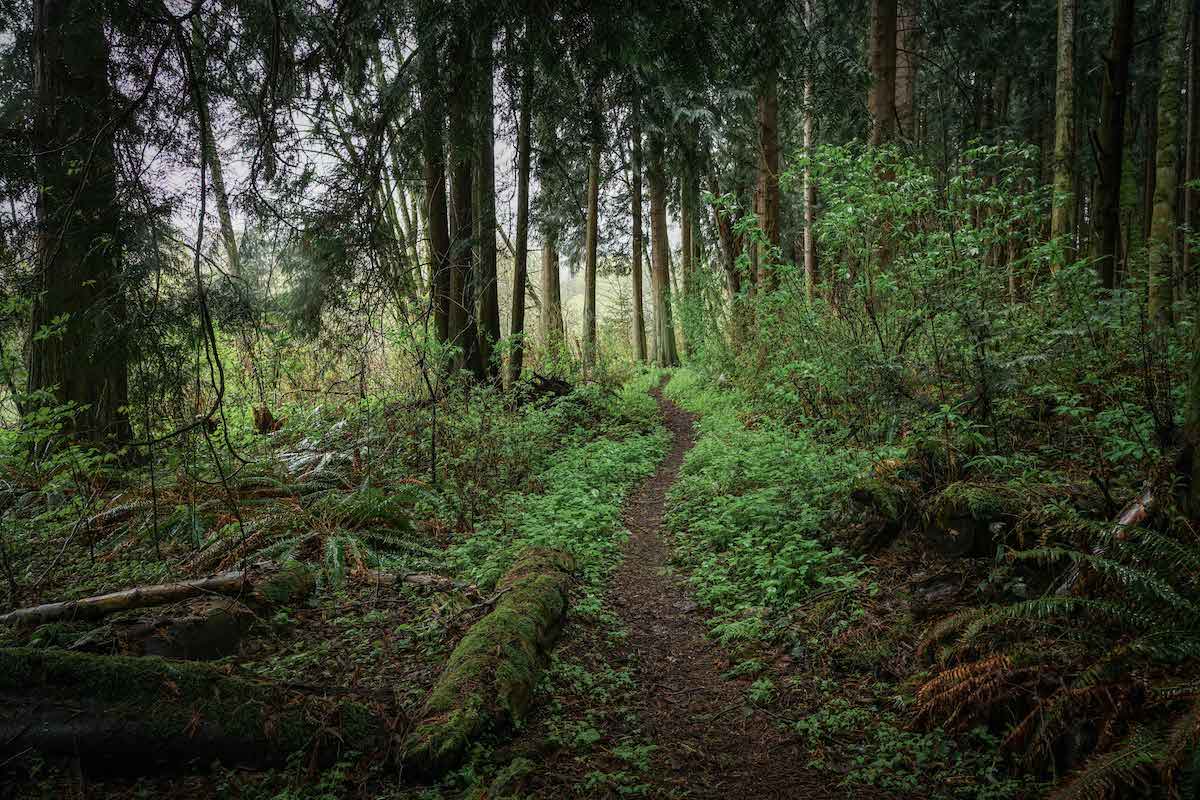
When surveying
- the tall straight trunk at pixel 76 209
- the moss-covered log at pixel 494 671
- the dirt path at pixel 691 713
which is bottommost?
the dirt path at pixel 691 713

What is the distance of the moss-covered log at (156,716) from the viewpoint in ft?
8.63

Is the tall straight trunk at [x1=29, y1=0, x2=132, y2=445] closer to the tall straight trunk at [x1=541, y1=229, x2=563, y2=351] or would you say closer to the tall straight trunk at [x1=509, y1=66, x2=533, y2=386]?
the tall straight trunk at [x1=509, y1=66, x2=533, y2=386]

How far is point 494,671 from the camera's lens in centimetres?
329

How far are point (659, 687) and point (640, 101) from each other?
3.74 metres

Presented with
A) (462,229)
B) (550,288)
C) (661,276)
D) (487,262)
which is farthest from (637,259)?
(462,229)

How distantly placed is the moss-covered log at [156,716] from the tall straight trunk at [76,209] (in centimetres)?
124

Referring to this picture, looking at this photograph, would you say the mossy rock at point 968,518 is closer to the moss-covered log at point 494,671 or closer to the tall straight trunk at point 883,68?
the moss-covered log at point 494,671

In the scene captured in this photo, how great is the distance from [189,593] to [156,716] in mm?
1639

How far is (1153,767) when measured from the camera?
2.05 metres

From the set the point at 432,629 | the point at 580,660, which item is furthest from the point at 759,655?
the point at 432,629

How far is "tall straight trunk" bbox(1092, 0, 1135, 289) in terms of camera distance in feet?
18.8

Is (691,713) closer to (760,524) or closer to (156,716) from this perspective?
(760,524)

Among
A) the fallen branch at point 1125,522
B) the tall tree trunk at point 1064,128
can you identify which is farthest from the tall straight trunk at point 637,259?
the fallen branch at point 1125,522

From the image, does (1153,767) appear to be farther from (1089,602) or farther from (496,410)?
(496,410)
